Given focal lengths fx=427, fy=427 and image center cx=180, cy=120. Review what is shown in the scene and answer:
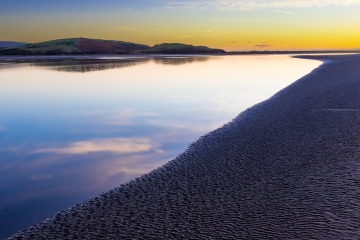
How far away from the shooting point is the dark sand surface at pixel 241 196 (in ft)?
24.3

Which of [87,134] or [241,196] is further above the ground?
[241,196]

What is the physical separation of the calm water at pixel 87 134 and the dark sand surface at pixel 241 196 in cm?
93

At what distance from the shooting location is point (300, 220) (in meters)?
7.60

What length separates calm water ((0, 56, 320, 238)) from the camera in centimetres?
1014

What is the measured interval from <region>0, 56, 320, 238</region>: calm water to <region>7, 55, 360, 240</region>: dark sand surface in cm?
93

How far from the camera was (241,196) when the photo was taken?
8.94 metres

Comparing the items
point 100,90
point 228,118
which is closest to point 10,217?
point 228,118

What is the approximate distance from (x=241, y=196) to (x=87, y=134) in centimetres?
923

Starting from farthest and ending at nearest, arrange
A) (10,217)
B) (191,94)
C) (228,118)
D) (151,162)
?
1. (191,94)
2. (228,118)
3. (151,162)
4. (10,217)

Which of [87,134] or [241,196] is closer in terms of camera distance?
[241,196]

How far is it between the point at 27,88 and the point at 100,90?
639 cm

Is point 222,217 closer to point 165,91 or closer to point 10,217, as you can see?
point 10,217

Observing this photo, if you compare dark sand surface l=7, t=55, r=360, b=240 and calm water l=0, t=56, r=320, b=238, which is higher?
dark sand surface l=7, t=55, r=360, b=240

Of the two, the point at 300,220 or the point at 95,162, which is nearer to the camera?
the point at 300,220
